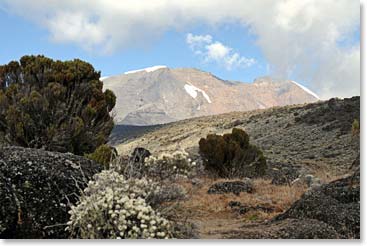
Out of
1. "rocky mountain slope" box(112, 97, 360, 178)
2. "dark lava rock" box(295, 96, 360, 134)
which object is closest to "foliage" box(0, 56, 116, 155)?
"rocky mountain slope" box(112, 97, 360, 178)

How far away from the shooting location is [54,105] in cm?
1312

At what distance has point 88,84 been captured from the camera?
1429 cm

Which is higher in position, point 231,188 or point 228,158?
point 228,158

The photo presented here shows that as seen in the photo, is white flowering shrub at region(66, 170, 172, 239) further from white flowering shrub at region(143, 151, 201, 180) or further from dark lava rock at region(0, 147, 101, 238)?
white flowering shrub at region(143, 151, 201, 180)

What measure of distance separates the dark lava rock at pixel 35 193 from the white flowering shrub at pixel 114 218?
25 cm

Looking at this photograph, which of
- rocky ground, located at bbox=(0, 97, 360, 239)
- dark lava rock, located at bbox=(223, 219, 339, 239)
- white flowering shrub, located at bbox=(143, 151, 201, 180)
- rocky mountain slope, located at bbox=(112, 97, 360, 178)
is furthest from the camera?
rocky mountain slope, located at bbox=(112, 97, 360, 178)

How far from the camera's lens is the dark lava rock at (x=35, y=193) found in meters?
4.44

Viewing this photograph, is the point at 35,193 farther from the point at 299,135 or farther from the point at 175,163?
the point at 299,135

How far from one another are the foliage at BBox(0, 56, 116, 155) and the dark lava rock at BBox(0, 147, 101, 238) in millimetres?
6862

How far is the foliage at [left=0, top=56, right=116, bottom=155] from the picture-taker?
12273mm

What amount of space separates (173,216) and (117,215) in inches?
36.5

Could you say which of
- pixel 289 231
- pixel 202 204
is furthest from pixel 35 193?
pixel 202 204

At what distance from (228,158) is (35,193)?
372 inches

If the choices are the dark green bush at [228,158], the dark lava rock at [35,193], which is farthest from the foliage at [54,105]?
the dark lava rock at [35,193]
